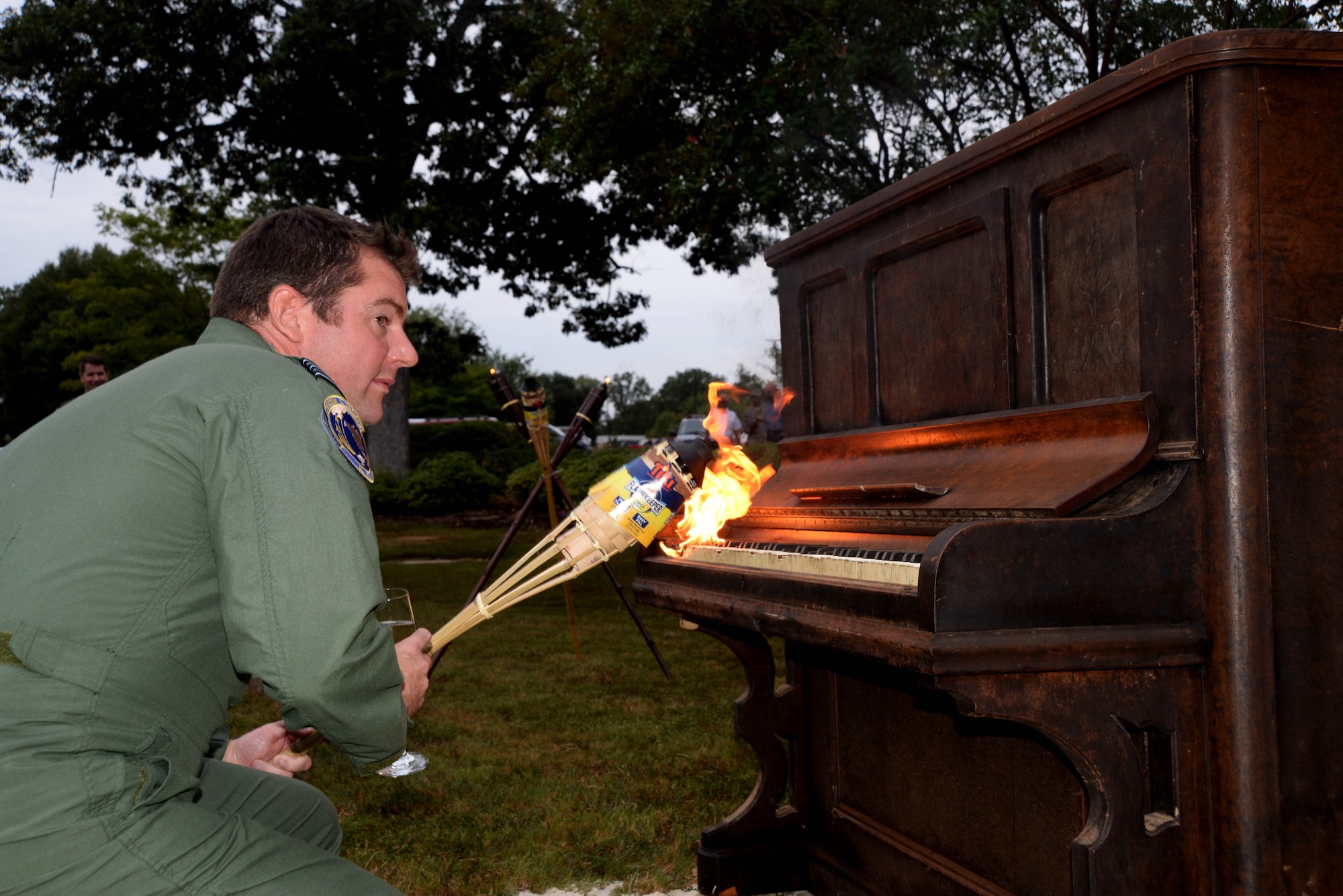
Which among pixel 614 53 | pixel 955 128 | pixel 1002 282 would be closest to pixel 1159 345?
pixel 1002 282

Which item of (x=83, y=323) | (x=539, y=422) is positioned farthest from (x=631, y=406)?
(x=539, y=422)

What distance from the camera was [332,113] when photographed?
20.1m

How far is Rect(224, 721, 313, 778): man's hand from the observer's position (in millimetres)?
2688

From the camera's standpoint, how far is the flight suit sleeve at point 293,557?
6.02ft

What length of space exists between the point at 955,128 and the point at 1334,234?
11.4 m

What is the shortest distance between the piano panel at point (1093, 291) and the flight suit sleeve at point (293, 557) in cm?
192

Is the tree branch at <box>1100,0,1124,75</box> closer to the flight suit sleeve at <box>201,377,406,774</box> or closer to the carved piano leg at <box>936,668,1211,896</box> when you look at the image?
the carved piano leg at <box>936,668,1211,896</box>

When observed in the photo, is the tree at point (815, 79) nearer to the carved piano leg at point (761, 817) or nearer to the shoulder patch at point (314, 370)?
the carved piano leg at point (761, 817)

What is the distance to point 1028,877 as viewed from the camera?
115 inches

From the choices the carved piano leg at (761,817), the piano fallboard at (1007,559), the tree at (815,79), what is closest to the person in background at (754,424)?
the tree at (815,79)

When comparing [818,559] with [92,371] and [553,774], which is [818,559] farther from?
[92,371]

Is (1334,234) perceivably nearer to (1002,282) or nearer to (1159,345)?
(1159,345)

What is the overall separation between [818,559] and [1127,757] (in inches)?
35.0

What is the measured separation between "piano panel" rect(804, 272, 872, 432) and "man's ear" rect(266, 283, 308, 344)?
2.11 meters
